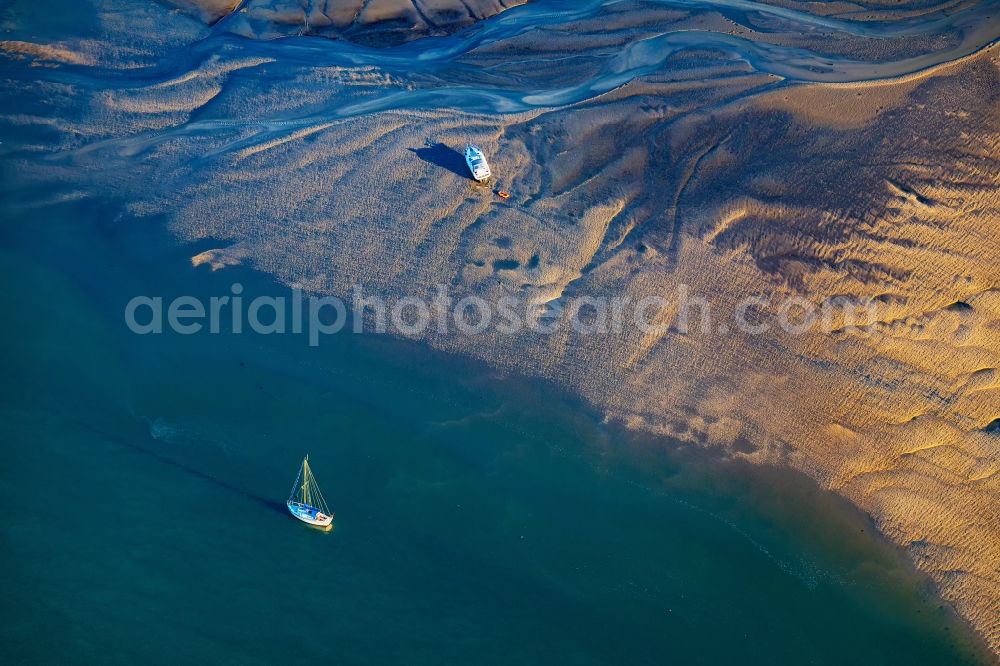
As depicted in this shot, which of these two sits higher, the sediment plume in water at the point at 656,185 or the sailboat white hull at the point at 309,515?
the sediment plume in water at the point at 656,185

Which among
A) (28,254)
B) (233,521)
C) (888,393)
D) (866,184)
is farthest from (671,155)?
(28,254)

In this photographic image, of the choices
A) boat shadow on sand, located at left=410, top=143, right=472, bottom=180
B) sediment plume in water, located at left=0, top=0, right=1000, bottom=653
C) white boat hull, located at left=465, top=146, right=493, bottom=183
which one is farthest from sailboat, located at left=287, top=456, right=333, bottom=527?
boat shadow on sand, located at left=410, top=143, right=472, bottom=180

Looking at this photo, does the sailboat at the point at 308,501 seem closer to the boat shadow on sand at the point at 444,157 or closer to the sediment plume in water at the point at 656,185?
the sediment plume in water at the point at 656,185

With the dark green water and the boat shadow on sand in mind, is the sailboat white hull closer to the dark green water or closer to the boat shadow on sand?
the dark green water

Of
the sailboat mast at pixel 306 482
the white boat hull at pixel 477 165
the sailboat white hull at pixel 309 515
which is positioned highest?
the white boat hull at pixel 477 165

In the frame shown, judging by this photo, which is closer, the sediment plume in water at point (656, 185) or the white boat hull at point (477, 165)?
the sediment plume in water at point (656, 185)

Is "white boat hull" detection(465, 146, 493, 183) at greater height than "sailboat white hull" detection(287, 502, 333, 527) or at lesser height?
greater


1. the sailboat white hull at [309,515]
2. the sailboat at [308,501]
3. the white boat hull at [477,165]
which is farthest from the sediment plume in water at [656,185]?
the sailboat white hull at [309,515]
